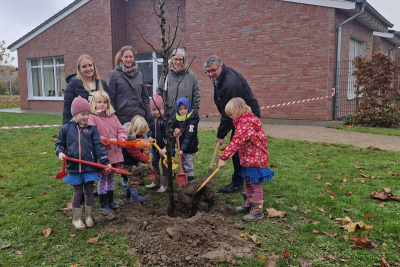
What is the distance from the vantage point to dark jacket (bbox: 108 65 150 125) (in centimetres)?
452

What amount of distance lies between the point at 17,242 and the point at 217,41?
11102 mm

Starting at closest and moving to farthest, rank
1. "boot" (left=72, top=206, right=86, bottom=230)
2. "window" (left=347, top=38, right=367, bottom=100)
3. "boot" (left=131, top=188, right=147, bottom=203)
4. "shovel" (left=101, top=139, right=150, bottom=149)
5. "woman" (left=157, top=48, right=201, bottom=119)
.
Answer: "boot" (left=72, top=206, right=86, bottom=230)
"shovel" (left=101, top=139, right=150, bottom=149)
"boot" (left=131, top=188, right=147, bottom=203)
"woman" (left=157, top=48, right=201, bottom=119)
"window" (left=347, top=38, right=367, bottom=100)

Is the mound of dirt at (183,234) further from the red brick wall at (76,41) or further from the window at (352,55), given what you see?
the red brick wall at (76,41)

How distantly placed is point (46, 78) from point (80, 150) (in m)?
18.6

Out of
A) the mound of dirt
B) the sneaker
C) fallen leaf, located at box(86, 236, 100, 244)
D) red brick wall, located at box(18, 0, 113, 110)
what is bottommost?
fallen leaf, located at box(86, 236, 100, 244)

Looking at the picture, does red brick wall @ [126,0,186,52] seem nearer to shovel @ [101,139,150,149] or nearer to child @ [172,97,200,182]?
child @ [172,97,200,182]

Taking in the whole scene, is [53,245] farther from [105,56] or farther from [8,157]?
[105,56]

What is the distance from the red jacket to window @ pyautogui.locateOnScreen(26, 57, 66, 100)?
57.9 feet

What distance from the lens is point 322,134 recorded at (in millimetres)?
8547

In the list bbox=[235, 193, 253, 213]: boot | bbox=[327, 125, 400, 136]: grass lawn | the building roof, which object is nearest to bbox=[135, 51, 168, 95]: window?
the building roof

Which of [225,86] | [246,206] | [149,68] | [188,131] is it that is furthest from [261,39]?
[246,206]

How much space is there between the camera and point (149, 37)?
15.6 meters

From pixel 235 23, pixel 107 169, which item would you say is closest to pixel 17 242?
pixel 107 169

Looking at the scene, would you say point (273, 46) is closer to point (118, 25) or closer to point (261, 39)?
point (261, 39)
